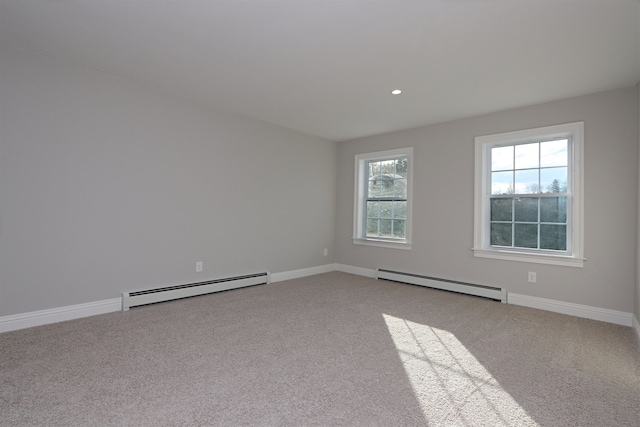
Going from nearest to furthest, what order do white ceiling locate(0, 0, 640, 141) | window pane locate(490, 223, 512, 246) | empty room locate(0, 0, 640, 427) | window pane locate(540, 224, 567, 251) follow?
empty room locate(0, 0, 640, 427) → white ceiling locate(0, 0, 640, 141) → window pane locate(540, 224, 567, 251) → window pane locate(490, 223, 512, 246)

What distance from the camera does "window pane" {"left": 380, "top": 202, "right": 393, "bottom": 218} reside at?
5.25 metres

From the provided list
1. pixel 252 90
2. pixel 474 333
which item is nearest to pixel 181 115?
pixel 252 90

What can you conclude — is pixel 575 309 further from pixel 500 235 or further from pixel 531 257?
pixel 500 235

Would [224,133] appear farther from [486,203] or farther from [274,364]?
[486,203]

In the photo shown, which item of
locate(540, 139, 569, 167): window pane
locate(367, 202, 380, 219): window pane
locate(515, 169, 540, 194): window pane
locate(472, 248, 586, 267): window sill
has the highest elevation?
locate(540, 139, 569, 167): window pane

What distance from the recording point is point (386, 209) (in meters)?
5.30

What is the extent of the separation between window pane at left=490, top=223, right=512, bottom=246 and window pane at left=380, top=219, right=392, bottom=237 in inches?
61.2

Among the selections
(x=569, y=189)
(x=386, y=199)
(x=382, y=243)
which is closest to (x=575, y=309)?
(x=569, y=189)

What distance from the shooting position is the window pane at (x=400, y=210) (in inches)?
199

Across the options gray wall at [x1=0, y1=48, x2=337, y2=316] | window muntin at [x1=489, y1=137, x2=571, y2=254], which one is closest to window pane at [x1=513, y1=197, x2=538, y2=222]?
window muntin at [x1=489, y1=137, x2=571, y2=254]

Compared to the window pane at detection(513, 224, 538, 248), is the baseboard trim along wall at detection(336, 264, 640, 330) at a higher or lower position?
lower

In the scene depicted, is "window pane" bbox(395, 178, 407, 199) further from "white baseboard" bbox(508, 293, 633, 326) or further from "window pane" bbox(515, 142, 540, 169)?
"white baseboard" bbox(508, 293, 633, 326)

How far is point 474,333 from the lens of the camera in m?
2.87

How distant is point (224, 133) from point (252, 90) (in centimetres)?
91
